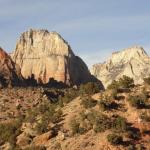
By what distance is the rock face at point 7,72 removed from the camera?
148875mm

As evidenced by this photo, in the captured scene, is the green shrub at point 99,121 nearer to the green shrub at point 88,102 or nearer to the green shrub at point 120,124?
the green shrub at point 120,124

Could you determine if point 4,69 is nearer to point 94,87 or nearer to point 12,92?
point 12,92

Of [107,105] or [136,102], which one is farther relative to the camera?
[107,105]

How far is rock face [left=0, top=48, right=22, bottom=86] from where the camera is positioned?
149 meters

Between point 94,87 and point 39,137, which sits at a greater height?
point 94,87

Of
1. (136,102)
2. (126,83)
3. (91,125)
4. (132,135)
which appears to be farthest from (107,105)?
(126,83)

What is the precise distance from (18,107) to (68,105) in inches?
1736

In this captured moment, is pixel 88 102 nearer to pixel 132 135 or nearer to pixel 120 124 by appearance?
pixel 120 124

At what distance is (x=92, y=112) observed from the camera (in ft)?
198

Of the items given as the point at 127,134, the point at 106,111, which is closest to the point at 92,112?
the point at 106,111

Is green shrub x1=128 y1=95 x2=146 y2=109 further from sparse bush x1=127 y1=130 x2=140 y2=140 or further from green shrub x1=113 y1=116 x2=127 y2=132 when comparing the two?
→ sparse bush x1=127 y1=130 x2=140 y2=140

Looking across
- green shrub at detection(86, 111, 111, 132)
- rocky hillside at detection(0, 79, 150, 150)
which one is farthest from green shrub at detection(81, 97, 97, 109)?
green shrub at detection(86, 111, 111, 132)

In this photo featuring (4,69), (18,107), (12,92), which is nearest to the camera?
(18,107)

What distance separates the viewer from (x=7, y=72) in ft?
517
